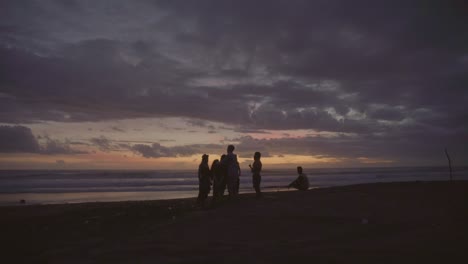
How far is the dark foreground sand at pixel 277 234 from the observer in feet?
25.3

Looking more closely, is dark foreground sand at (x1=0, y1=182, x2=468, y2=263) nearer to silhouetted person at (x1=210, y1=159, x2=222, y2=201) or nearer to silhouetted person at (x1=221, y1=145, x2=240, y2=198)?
silhouetted person at (x1=221, y1=145, x2=240, y2=198)

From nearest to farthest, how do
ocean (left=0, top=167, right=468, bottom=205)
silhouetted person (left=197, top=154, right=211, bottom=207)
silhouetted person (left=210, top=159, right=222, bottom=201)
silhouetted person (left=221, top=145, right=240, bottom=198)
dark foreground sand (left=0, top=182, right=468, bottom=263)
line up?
1. dark foreground sand (left=0, top=182, right=468, bottom=263)
2. silhouetted person (left=197, top=154, right=211, bottom=207)
3. silhouetted person (left=221, top=145, right=240, bottom=198)
4. silhouetted person (left=210, top=159, right=222, bottom=201)
5. ocean (left=0, top=167, right=468, bottom=205)

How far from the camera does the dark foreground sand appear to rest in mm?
7727

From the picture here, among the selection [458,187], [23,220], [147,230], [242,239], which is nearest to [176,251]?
[242,239]

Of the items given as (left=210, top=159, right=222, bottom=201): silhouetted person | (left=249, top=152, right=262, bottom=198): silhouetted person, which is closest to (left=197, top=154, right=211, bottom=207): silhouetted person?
(left=210, top=159, right=222, bottom=201): silhouetted person

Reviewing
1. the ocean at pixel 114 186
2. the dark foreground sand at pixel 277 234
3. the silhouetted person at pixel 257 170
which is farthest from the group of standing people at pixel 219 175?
the ocean at pixel 114 186

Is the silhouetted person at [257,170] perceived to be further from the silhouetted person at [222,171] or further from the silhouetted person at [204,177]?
the silhouetted person at [204,177]

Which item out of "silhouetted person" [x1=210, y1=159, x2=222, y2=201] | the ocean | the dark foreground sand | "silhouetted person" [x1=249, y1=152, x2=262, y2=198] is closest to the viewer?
the dark foreground sand

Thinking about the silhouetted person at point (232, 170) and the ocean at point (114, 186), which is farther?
the ocean at point (114, 186)

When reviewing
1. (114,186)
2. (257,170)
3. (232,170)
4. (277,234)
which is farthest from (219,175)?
(114,186)

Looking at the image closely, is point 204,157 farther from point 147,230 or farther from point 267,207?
point 147,230

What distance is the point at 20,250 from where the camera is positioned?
994 cm

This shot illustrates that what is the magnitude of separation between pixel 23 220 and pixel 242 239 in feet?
36.2

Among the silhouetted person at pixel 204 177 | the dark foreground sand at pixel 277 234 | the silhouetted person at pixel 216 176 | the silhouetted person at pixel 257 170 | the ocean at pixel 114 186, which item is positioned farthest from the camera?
the ocean at pixel 114 186
